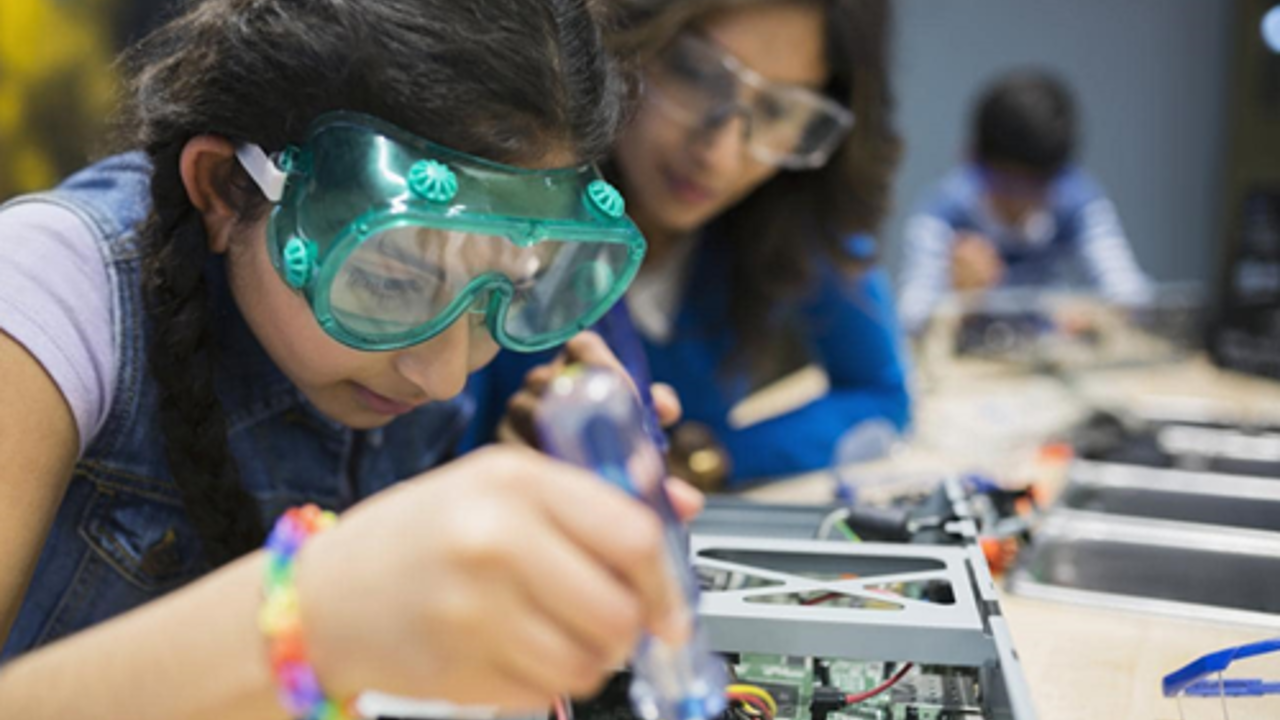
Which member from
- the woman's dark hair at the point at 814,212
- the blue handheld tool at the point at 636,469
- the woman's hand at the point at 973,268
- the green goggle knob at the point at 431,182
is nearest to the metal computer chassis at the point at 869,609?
the blue handheld tool at the point at 636,469

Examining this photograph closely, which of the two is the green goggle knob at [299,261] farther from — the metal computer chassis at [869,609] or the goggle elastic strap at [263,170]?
the metal computer chassis at [869,609]

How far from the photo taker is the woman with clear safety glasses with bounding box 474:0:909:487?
5.14ft

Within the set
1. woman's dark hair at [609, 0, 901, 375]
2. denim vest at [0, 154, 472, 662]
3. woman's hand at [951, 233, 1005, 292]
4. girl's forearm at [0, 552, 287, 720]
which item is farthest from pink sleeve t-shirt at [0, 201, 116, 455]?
woman's hand at [951, 233, 1005, 292]

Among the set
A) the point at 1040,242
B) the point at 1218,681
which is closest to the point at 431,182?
the point at 1218,681

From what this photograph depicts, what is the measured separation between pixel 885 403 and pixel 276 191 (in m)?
1.48

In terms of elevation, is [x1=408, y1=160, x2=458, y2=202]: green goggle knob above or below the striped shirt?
above

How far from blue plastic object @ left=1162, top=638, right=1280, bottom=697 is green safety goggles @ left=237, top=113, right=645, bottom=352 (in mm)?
608

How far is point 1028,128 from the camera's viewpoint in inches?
131

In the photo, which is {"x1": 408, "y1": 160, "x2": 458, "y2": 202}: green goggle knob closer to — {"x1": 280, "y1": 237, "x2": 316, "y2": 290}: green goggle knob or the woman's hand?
{"x1": 280, "y1": 237, "x2": 316, "y2": 290}: green goggle knob

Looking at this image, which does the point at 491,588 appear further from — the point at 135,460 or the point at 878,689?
the point at 135,460

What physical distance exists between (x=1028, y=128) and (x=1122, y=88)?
5.88 feet

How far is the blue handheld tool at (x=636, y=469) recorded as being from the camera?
0.50 m

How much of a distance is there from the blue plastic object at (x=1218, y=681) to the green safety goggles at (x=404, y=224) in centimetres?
61

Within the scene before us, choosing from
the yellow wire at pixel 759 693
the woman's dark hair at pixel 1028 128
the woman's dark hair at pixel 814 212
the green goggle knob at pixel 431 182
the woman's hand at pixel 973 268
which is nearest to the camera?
the green goggle knob at pixel 431 182
